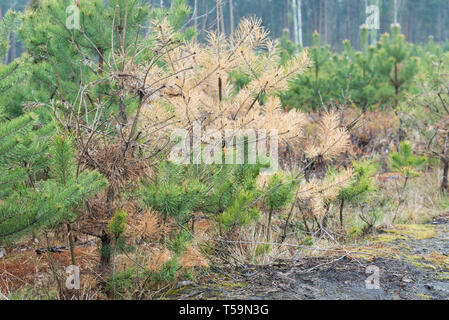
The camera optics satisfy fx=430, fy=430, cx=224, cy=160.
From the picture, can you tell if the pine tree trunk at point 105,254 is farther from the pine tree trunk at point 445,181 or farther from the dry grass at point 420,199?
the pine tree trunk at point 445,181

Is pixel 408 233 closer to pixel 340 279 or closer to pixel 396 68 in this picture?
pixel 340 279

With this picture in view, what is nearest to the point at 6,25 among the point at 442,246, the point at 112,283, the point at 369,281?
the point at 112,283

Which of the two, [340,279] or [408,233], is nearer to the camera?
[340,279]

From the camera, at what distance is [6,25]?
9.71 ft

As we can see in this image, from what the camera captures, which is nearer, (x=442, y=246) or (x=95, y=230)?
(x=95, y=230)

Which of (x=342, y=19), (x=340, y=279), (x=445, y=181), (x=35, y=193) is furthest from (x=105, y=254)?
(x=342, y=19)

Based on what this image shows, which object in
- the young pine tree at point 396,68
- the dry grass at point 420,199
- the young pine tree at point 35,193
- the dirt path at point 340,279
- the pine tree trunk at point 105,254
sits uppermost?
the young pine tree at point 396,68

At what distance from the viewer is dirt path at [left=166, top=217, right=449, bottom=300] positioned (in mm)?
2547

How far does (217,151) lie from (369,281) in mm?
1296

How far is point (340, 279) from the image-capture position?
2770mm

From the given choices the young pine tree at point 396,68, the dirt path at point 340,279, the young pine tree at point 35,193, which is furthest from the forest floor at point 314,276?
the young pine tree at point 396,68

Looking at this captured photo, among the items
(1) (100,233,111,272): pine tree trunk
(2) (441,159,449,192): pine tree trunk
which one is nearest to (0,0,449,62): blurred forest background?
(2) (441,159,449,192): pine tree trunk

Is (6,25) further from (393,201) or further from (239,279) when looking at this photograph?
(393,201)

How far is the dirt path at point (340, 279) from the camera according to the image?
255cm
